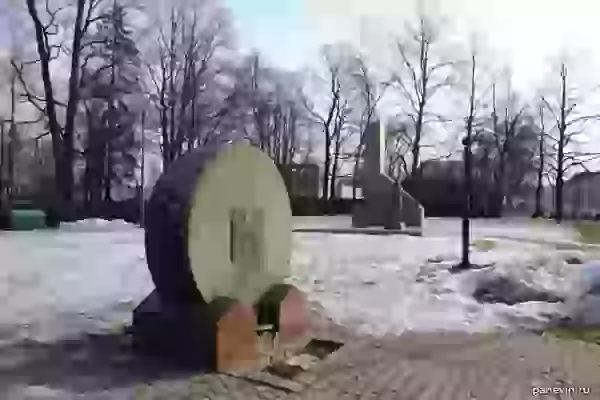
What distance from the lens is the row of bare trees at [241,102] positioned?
1.38 metres

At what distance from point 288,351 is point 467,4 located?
1209 mm

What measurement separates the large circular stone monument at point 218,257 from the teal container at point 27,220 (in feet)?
0.81

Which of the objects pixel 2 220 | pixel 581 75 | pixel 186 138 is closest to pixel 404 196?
pixel 186 138

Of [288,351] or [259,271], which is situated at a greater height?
[259,271]

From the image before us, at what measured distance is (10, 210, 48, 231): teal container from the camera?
1367mm

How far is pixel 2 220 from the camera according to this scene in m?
1.36

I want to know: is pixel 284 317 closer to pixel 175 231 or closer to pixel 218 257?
pixel 218 257

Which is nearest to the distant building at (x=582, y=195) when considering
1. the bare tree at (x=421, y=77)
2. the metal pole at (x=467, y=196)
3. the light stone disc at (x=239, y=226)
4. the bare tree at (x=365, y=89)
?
the metal pole at (x=467, y=196)

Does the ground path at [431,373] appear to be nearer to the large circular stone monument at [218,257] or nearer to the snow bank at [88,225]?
the large circular stone monument at [218,257]

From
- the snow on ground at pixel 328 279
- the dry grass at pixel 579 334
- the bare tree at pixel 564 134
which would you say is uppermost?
the bare tree at pixel 564 134

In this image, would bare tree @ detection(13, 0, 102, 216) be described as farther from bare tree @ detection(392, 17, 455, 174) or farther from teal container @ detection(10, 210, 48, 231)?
bare tree @ detection(392, 17, 455, 174)

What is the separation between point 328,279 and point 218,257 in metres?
0.34

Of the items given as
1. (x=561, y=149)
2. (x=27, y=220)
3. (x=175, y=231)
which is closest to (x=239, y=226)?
(x=175, y=231)

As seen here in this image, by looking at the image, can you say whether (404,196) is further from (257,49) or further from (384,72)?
(257,49)
